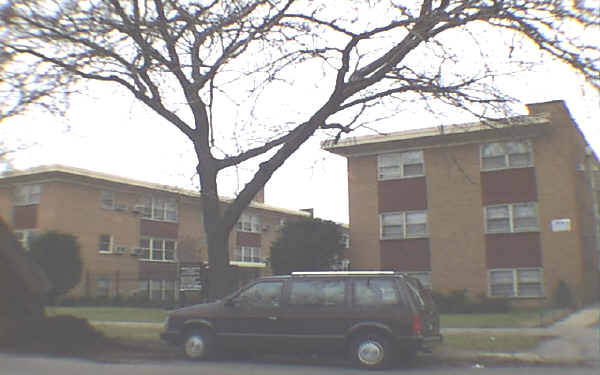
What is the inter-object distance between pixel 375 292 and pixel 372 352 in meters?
0.97

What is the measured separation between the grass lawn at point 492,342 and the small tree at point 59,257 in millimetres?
21300

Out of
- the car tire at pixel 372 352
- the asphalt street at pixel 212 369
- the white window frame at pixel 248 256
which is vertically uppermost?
the white window frame at pixel 248 256

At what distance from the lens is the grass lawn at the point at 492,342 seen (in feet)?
38.0

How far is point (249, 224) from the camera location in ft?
155

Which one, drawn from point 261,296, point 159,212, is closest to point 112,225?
point 159,212

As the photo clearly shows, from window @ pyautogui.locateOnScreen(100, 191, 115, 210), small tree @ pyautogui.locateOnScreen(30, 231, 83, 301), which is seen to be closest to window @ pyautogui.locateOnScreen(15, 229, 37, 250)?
small tree @ pyautogui.locateOnScreen(30, 231, 83, 301)

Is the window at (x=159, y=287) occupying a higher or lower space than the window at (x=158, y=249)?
lower

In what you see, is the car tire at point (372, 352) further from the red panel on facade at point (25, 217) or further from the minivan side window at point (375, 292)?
the red panel on facade at point (25, 217)

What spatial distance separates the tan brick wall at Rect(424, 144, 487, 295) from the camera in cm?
2602

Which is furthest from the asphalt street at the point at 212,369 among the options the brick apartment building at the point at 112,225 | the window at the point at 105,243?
the window at the point at 105,243

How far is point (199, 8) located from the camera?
12.3m

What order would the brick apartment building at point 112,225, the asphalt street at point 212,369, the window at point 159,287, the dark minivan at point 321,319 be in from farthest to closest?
the window at point 159,287
the brick apartment building at point 112,225
the dark minivan at point 321,319
the asphalt street at point 212,369

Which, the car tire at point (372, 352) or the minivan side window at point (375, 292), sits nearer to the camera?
the car tire at point (372, 352)

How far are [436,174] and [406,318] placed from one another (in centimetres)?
1796
